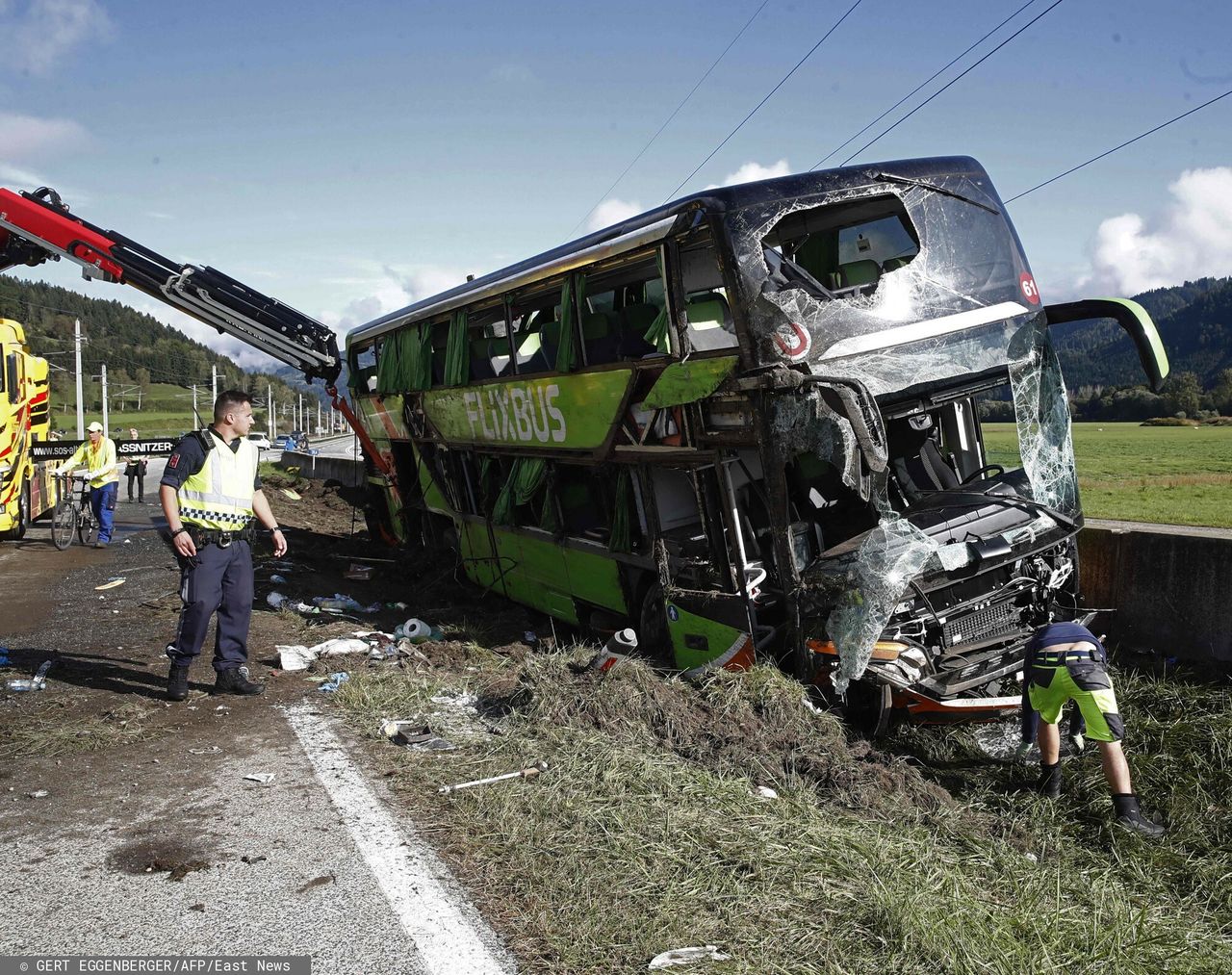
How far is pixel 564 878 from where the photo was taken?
148 inches

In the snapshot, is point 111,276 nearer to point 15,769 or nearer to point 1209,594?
point 15,769

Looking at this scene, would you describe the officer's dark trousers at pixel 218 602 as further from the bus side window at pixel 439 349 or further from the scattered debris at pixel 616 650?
the bus side window at pixel 439 349

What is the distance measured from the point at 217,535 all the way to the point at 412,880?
3322mm

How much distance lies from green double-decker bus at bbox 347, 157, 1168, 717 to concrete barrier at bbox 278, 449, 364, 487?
13.7 metres

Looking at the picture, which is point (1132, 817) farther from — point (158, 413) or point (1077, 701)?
point (158, 413)

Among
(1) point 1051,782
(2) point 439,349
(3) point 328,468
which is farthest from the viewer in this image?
(3) point 328,468

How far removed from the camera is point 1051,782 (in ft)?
16.8

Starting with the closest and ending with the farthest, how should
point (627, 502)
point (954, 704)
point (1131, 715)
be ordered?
point (954, 704) < point (1131, 715) < point (627, 502)

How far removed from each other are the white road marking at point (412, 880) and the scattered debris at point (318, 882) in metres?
0.17

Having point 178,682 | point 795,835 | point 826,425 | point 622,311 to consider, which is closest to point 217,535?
point 178,682

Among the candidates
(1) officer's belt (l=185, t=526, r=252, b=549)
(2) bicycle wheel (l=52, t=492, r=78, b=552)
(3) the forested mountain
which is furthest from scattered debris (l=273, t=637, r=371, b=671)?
(3) the forested mountain

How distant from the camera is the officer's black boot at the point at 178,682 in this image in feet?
20.4

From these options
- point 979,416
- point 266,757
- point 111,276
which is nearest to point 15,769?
point 266,757

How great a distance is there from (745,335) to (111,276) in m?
10.2
